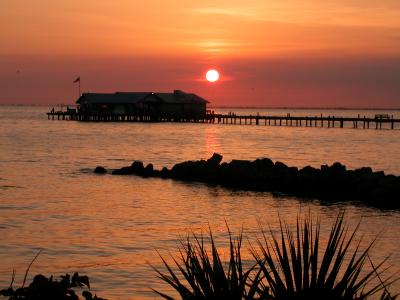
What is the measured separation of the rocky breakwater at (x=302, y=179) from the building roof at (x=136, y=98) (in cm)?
7374

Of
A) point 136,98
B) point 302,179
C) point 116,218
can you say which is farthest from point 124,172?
point 136,98

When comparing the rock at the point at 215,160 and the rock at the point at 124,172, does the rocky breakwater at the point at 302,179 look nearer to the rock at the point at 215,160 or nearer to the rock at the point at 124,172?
the rock at the point at 215,160

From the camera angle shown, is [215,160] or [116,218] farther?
[215,160]

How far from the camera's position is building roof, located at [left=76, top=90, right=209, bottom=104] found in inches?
4535

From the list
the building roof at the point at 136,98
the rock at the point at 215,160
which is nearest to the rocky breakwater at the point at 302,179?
the rock at the point at 215,160

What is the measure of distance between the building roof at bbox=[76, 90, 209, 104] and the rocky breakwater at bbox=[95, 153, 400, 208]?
73740 mm

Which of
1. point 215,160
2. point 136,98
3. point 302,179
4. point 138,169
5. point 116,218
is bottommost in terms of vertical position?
point 116,218

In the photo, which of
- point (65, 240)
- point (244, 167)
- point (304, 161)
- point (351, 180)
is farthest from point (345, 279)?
point (304, 161)

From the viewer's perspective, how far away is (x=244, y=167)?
38500 mm

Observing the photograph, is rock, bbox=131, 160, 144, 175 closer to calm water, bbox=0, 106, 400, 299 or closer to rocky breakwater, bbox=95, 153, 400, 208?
rocky breakwater, bbox=95, 153, 400, 208

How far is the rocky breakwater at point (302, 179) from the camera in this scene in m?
31.1

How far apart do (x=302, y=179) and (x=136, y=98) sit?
82.1 meters

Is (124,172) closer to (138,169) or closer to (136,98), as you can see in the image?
(138,169)

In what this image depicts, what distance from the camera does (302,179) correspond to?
115 feet
